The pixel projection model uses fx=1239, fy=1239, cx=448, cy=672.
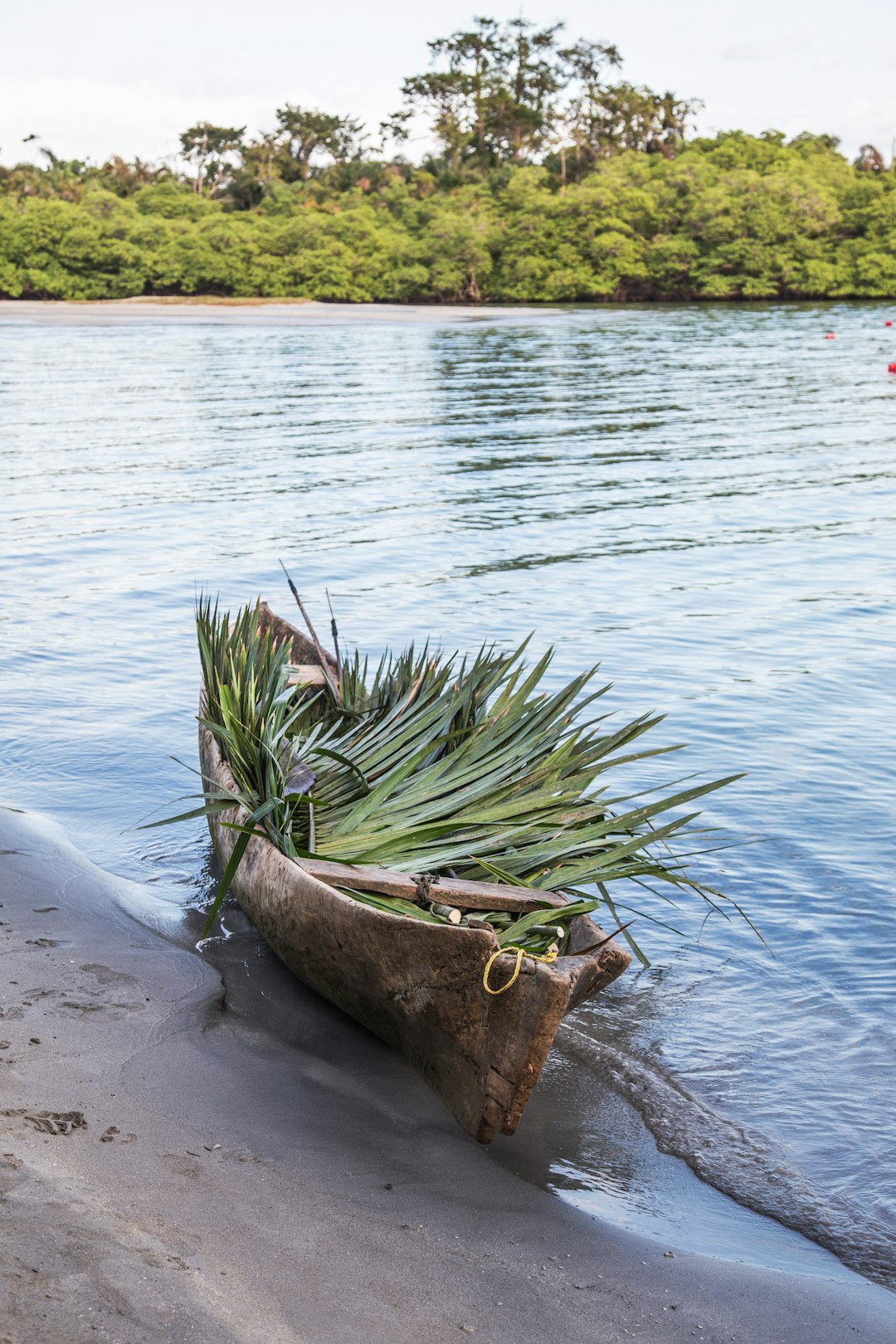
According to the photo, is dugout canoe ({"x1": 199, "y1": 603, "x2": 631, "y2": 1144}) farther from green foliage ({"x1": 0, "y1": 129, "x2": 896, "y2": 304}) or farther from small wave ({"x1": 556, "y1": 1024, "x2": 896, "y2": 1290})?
green foliage ({"x1": 0, "y1": 129, "x2": 896, "y2": 304})

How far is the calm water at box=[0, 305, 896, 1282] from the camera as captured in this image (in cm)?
461

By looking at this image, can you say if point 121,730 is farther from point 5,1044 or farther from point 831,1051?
point 831,1051

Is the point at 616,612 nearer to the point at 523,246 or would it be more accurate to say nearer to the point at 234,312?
the point at 234,312

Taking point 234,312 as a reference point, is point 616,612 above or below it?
below

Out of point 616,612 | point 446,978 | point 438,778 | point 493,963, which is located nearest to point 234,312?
point 616,612

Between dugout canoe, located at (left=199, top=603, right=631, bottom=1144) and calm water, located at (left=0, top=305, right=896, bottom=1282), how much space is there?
0.42m

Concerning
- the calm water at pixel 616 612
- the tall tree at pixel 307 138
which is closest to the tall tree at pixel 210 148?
the tall tree at pixel 307 138

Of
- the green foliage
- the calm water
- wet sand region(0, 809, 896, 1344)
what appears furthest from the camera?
the green foliage

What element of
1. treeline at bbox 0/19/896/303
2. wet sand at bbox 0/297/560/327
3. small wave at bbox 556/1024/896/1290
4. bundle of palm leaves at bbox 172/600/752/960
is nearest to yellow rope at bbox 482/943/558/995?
bundle of palm leaves at bbox 172/600/752/960

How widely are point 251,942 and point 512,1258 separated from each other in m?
2.33

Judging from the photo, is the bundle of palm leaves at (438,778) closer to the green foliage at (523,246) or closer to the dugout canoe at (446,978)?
the dugout canoe at (446,978)

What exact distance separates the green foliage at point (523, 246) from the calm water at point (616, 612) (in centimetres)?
Result: 3289

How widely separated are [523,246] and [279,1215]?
6482cm

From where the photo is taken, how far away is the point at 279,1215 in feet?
10.8
